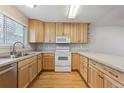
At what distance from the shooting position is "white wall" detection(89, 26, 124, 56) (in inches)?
301

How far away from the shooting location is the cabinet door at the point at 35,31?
6.69m

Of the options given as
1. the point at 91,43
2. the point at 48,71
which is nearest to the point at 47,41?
the point at 48,71

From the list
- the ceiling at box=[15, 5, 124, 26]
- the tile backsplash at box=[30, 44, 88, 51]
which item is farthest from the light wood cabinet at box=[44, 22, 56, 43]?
the ceiling at box=[15, 5, 124, 26]

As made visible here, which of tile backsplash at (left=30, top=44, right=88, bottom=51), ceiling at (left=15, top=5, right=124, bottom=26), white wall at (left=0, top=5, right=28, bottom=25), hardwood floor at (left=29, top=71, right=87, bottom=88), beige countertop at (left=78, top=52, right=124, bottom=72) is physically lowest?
hardwood floor at (left=29, top=71, right=87, bottom=88)

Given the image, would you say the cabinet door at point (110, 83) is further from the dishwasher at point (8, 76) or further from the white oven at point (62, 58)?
the white oven at point (62, 58)

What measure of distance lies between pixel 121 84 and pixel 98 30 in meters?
6.06

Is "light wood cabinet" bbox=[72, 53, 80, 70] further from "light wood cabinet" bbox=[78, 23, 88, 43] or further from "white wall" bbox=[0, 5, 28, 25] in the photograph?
"white wall" bbox=[0, 5, 28, 25]

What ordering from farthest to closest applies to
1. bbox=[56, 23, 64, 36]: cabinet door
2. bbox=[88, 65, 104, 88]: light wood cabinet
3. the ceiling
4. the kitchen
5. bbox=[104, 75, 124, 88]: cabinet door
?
bbox=[56, 23, 64, 36]: cabinet door → the kitchen → the ceiling → bbox=[88, 65, 104, 88]: light wood cabinet → bbox=[104, 75, 124, 88]: cabinet door

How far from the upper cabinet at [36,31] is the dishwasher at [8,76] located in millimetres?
3878

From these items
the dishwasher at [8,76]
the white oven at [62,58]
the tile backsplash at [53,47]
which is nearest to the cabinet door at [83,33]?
the tile backsplash at [53,47]

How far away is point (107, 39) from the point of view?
7711mm

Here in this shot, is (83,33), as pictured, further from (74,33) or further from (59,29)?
(59,29)
